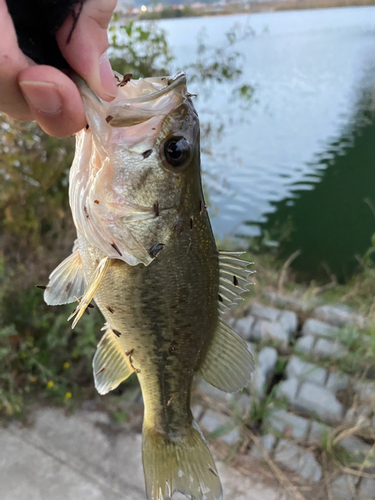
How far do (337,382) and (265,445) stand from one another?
0.86m

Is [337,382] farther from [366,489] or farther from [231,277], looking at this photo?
[231,277]

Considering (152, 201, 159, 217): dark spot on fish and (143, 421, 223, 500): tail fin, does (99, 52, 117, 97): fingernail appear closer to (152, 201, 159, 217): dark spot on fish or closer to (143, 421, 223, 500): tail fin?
(152, 201, 159, 217): dark spot on fish

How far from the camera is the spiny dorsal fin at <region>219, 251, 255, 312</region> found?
1270mm

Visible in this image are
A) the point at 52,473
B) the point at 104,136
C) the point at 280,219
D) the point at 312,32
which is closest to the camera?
the point at 104,136

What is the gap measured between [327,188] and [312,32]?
15218mm

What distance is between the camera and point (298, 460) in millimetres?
2354

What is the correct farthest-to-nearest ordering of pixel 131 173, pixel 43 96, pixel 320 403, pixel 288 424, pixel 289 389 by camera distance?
pixel 289 389
pixel 320 403
pixel 288 424
pixel 131 173
pixel 43 96

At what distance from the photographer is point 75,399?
2646 mm

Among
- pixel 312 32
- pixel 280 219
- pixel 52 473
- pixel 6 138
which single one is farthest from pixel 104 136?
pixel 312 32

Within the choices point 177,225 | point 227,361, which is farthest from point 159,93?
point 227,361

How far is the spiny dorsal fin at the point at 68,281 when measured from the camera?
1.30 meters

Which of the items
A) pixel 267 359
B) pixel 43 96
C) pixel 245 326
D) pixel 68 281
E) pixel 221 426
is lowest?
pixel 221 426

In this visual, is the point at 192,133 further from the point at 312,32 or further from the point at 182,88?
the point at 312,32

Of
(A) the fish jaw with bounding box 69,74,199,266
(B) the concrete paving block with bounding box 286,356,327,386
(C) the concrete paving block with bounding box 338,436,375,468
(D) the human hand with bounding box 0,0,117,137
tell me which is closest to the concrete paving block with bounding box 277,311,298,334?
(B) the concrete paving block with bounding box 286,356,327,386
